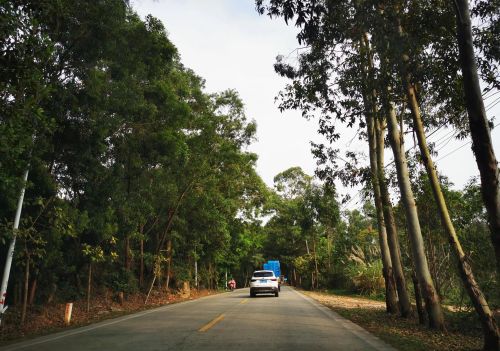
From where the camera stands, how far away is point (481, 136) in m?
6.85

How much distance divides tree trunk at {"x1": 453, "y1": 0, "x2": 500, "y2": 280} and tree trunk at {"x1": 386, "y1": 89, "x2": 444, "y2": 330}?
3121 millimetres

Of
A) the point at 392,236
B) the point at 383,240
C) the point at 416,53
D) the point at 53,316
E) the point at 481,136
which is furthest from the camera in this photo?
the point at 383,240

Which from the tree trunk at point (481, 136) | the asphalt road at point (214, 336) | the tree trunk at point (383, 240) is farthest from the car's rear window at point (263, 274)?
the tree trunk at point (481, 136)

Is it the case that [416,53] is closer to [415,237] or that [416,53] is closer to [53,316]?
[415,237]

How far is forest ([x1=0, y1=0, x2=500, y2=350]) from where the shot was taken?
7.73 meters

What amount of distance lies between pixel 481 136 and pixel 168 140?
41.9 feet

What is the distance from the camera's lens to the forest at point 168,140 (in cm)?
773

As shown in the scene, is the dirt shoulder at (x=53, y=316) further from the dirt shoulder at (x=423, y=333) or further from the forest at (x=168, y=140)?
the dirt shoulder at (x=423, y=333)

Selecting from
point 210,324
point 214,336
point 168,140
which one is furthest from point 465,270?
point 168,140

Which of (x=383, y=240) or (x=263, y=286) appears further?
(x=263, y=286)

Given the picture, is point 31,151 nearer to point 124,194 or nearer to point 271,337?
point 124,194

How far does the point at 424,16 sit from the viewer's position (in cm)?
926

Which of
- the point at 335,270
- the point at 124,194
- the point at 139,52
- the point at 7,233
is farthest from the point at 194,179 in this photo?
the point at 335,270

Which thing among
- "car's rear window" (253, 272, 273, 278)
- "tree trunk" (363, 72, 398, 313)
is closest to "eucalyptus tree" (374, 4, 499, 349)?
"tree trunk" (363, 72, 398, 313)
